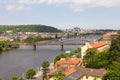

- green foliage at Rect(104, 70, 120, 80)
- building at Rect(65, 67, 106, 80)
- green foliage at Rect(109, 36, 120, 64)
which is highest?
green foliage at Rect(109, 36, 120, 64)

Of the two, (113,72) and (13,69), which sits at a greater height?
(113,72)

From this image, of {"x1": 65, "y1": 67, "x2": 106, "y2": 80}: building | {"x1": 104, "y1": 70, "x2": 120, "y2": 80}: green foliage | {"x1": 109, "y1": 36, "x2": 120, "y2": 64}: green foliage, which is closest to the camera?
{"x1": 104, "y1": 70, "x2": 120, "y2": 80}: green foliage

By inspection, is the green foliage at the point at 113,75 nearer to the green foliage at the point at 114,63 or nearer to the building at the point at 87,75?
the green foliage at the point at 114,63

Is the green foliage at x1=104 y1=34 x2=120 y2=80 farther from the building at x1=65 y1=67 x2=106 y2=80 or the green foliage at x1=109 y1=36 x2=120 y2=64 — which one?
the building at x1=65 y1=67 x2=106 y2=80

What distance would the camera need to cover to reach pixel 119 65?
22.6 meters

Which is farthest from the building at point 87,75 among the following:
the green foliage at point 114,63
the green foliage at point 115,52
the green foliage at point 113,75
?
the green foliage at point 113,75

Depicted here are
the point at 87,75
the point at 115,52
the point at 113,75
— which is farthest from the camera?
the point at 115,52

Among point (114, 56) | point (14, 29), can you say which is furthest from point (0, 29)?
point (114, 56)

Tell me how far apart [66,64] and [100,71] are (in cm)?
898

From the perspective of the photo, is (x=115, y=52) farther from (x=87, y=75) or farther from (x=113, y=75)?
(x=113, y=75)

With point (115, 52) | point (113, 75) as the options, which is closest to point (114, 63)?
point (113, 75)

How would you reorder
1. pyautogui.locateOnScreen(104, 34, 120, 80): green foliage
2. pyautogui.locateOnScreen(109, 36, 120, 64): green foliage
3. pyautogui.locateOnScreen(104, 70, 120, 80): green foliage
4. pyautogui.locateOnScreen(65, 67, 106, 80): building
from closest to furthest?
pyautogui.locateOnScreen(104, 70, 120, 80): green foliage < pyautogui.locateOnScreen(104, 34, 120, 80): green foliage < pyautogui.locateOnScreen(65, 67, 106, 80): building < pyautogui.locateOnScreen(109, 36, 120, 64): green foliage

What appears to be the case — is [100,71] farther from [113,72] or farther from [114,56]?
[113,72]

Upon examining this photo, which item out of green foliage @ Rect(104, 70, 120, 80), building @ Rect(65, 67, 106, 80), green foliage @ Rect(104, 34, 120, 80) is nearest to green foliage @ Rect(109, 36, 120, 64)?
green foliage @ Rect(104, 34, 120, 80)
